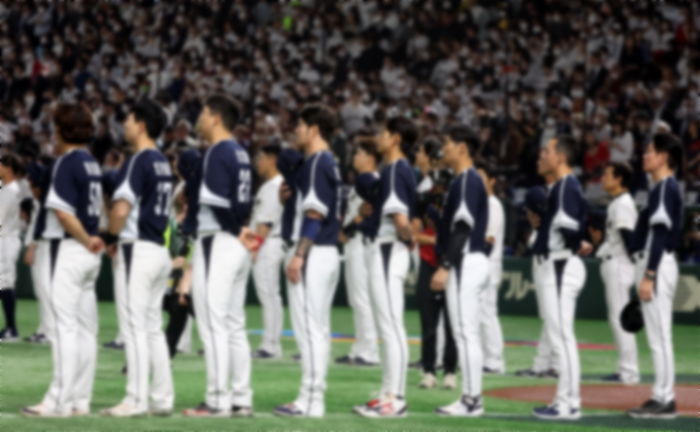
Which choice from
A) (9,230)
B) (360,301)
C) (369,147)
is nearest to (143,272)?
(369,147)

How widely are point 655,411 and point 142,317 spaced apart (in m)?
4.06

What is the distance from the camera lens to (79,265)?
838cm

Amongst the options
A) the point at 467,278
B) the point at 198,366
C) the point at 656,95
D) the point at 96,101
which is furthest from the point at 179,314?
the point at 96,101

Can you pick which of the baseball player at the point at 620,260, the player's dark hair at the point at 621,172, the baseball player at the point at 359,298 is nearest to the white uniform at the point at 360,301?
the baseball player at the point at 359,298

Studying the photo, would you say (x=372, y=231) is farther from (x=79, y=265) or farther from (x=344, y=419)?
(x=79, y=265)

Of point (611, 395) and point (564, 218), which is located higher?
point (564, 218)

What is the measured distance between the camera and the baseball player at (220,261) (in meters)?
8.55

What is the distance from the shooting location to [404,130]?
9.70m

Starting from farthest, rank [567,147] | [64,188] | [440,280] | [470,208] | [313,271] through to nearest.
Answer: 1. [567,147]
2. [470,208]
3. [440,280]
4. [313,271]
5. [64,188]

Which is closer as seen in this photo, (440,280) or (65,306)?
(65,306)

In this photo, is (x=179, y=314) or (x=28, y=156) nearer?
→ (x=179, y=314)

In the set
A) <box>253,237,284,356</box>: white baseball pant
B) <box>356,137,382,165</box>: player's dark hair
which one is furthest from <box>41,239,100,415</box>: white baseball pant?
<box>253,237,284,356</box>: white baseball pant

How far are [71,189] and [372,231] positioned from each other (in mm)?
2449

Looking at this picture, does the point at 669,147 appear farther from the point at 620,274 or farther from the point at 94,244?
the point at 94,244
